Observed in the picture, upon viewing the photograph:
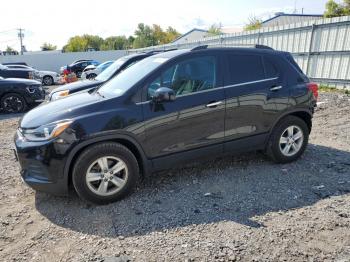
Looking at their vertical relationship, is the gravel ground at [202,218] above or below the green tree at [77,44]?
below

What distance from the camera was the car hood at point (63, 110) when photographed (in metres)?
3.66

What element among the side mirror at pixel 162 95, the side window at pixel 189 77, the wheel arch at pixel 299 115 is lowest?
the wheel arch at pixel 299 115

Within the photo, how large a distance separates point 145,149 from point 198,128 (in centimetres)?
76

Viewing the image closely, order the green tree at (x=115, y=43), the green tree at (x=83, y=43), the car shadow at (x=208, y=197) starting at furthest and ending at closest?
Result: 1. the green tree at (x=115, y=43)
2. the green tree at (x=83, y=43)
3. the car shadow at (x=208, y=197)

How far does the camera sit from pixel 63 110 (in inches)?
149

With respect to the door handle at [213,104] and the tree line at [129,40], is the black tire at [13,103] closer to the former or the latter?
the door handle at [213,104]

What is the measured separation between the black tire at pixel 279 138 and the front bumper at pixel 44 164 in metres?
2.94

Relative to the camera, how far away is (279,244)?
3.03 metres

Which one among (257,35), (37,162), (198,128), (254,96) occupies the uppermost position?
(257,35)

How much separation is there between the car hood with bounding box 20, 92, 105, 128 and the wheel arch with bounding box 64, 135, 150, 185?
348 millimetres

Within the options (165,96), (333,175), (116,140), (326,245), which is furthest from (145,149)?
(333,175)

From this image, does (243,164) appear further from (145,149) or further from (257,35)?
(257,35)

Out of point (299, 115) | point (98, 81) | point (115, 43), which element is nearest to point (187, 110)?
point (299, 115)

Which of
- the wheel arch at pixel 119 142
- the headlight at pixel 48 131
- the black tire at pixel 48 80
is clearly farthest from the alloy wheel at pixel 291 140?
the black tire at pixel 48 80
